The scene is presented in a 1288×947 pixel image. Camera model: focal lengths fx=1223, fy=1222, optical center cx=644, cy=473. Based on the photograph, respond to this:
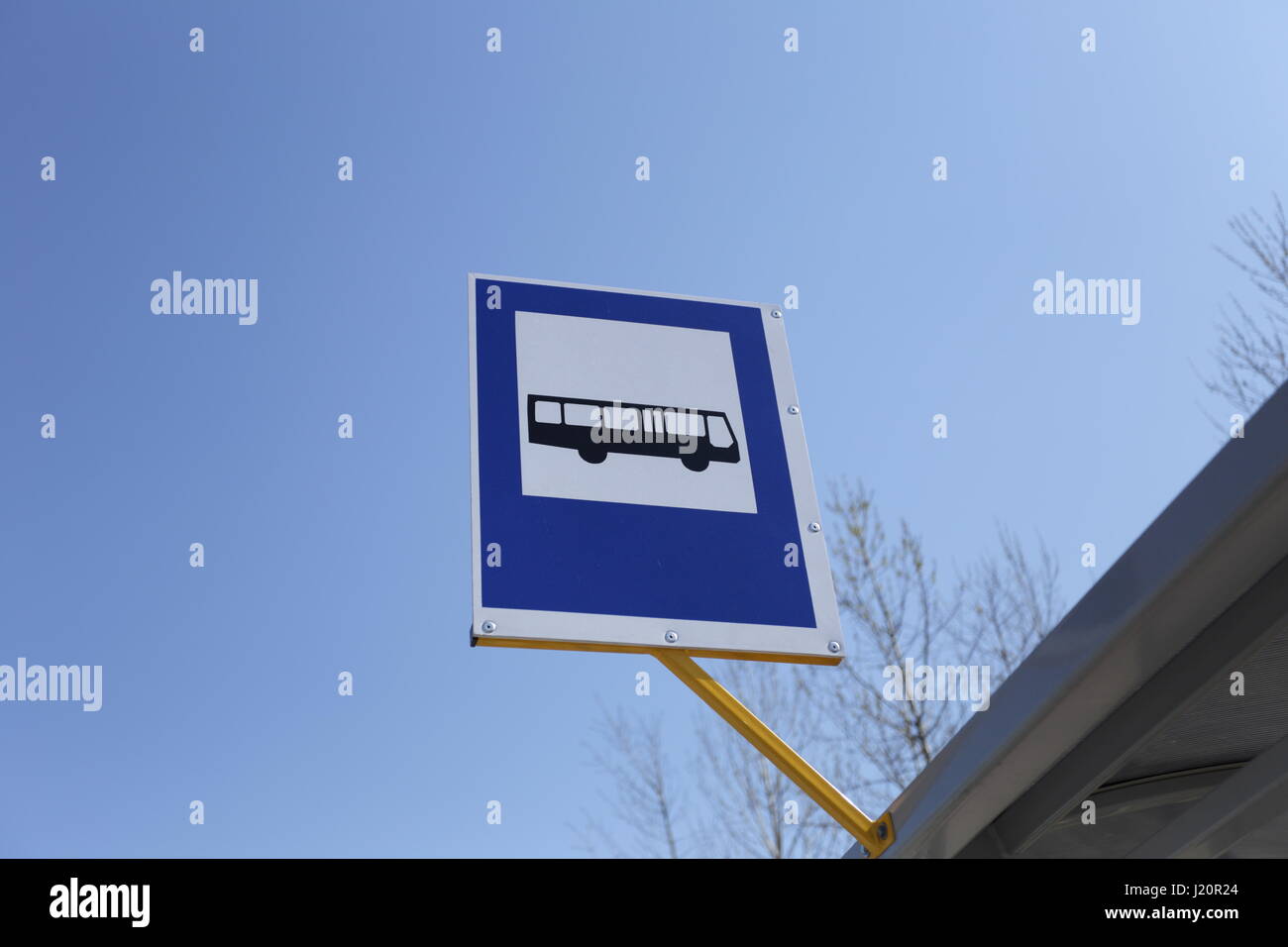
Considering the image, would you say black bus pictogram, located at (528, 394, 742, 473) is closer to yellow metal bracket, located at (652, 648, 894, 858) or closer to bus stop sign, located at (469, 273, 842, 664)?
bus stop sign, located at (469, 273, 842, 664)

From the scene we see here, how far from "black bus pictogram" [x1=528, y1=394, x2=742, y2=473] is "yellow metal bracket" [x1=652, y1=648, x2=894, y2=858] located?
1.80ft

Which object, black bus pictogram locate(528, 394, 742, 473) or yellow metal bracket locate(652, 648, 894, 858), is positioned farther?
black bus pictogram locate(528, 394, 742, 473)

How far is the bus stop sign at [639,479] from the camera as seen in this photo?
2.74 m

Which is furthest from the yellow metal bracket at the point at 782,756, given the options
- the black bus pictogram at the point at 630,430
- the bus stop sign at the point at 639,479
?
the black bus pictogram at the point at 630,430

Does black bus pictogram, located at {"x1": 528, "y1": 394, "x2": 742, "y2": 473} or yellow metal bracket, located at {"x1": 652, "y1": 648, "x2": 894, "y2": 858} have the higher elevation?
black bus pictogram, located at {"x1": 528, "y1": 394, "x2": 742, "y2": 473}

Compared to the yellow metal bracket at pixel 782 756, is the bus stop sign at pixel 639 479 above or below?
above

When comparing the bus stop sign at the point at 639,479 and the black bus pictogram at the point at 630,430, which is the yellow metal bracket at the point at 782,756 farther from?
the black bus pictogram at the point at 630,430

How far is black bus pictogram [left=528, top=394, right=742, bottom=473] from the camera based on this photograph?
302 centimetres

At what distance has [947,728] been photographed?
49.3ft

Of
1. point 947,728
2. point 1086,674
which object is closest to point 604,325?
point 1086,674

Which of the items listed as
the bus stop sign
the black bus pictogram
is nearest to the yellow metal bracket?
the bus stop sign

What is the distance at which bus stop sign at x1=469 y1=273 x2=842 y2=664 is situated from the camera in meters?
2.74

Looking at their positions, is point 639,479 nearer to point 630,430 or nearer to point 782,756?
point 630,430
